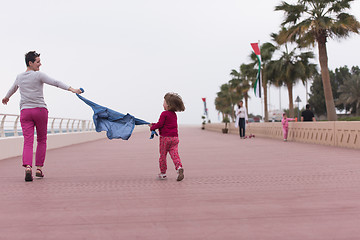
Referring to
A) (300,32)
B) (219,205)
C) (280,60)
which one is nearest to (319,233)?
(219,205)

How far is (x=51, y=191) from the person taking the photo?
5840 millimetres

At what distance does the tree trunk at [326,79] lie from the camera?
27141mm

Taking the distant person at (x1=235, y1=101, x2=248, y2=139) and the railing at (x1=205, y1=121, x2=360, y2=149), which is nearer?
the railing at (x1=205, y1=121, x2=360, y2=149)

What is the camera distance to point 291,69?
4400 cm

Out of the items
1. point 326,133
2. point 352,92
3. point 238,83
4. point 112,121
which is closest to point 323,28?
point 326,133

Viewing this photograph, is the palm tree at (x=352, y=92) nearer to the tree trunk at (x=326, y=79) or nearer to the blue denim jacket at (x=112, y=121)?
the tree trunk at (x=326, y=79)

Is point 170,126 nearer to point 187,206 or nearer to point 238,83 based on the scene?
point 187,206

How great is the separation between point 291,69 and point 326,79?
17271mm

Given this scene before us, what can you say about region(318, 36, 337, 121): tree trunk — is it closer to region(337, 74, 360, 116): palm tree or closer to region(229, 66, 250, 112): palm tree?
region(229, 66, 250, 112): palm tree

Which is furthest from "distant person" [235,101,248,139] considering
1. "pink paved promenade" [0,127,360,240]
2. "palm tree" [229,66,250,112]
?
"palm tree" [229,66,250,112]

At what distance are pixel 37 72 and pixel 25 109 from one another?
2.05 feet

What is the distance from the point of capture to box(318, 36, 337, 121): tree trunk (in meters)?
27.1

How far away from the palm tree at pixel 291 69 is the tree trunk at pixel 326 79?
1558cm

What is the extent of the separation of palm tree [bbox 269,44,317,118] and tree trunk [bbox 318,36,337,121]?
Answer: 1558 cm
